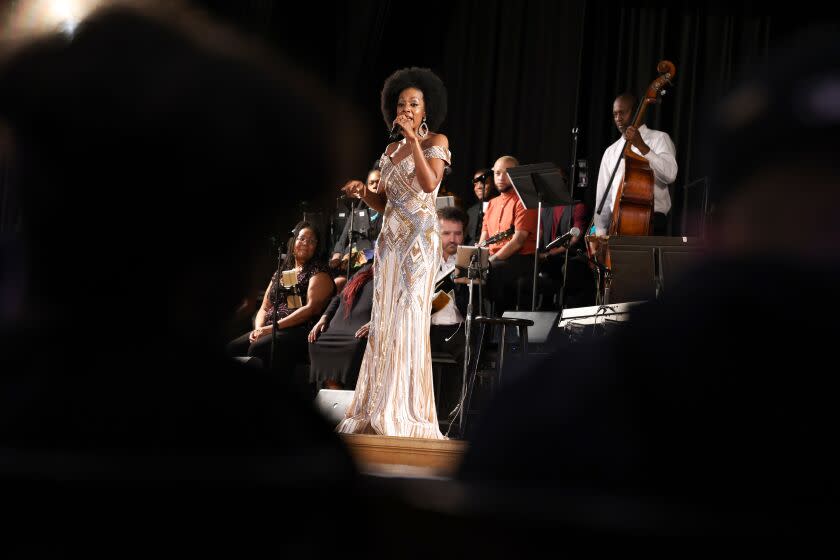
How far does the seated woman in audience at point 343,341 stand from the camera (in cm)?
623

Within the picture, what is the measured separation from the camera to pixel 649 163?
7656mm

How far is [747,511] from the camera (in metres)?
0.51

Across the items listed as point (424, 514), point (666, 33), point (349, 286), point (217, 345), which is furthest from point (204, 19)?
point (666, 33)

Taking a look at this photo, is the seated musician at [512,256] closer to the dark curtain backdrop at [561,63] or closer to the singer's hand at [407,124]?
the dark curtain backdrop at [561,63]

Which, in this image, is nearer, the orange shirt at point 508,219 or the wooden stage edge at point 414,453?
the wooden stage edge at point 414,453

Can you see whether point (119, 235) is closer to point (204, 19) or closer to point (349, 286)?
point (204, 19)

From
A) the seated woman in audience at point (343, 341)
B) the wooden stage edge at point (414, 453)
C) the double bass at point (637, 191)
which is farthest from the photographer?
the double bass at point (637, 191)

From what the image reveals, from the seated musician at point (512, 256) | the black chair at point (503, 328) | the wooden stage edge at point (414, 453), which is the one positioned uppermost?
the seated musician at point (512, 256)

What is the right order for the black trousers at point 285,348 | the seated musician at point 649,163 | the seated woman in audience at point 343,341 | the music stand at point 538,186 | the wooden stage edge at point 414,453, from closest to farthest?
the wooden stage edge at point 414,453 < the seated woman in audience at point 343,341 < the black trousers at point 285,348 < the music stand at point 538,186 < the seated musician at point 649,163

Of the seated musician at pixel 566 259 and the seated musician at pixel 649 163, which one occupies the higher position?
the seated musician at pixel 649 163

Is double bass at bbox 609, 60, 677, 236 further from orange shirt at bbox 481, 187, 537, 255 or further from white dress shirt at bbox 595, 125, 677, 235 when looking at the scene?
orange shirt at bbox 481, 187, 537, 255

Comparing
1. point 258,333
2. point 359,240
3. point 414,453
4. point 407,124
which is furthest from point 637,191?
point 414,453

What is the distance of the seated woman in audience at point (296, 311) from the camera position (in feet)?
21.9

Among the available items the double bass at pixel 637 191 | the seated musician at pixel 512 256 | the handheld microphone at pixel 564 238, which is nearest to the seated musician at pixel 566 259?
the handheld microphone at pixel 564 238
